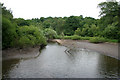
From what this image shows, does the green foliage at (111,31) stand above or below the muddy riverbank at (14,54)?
above

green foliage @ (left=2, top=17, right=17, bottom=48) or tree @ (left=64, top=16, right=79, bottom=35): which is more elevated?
tree @ (left=64, top=16, right=79, bottom=35)

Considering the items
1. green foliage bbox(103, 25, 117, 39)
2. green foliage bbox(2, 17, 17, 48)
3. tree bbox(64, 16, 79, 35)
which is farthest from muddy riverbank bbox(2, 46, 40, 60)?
tree bbox(64, 16, 79, 35)

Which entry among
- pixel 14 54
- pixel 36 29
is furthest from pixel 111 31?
pixel 14 54

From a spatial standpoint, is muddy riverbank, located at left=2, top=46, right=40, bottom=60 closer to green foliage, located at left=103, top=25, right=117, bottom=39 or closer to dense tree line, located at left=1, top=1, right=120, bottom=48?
dense tree line, located at left=1, top=1, right=120, bottom=48

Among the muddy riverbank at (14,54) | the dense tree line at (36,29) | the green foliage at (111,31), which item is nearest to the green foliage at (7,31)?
the dense tree line at (36,29)

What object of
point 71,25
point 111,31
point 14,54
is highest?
point 71,25

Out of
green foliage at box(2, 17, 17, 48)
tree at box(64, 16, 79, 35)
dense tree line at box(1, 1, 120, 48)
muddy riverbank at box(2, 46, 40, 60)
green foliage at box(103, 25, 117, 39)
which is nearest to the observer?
green foliage at box(2, 17, 17, 48)

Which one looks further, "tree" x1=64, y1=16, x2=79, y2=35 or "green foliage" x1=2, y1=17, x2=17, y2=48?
"tree" x1=64, y1=16, x2=79, y2=35

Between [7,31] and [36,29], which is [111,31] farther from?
[7,31]

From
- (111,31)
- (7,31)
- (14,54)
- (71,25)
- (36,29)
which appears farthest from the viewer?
(71,25)

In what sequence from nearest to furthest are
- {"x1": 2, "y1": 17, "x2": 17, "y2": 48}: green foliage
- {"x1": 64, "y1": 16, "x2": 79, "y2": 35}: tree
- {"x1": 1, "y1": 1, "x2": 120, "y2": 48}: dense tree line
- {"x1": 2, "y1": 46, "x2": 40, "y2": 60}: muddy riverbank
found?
{"x1": 2, "y1": 17, "x2": 17, "y2": 48}: green foliage
{"x1": 1, "y1": 1, "x2": 120, "y2": 48}: dense tree line
{"x1": 2, "y1": 46, "x2": 40, "y2": 60}: muddy riverbank
{"x1": 64, "y1": 16, "x2": 79, "y2": 35}: tree

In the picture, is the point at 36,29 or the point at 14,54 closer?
the point at 14,54

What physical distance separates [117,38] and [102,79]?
84.4 feet

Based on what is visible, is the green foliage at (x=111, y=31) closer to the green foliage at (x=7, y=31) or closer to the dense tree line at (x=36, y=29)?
the dense tree line at (x=36, y=29)
